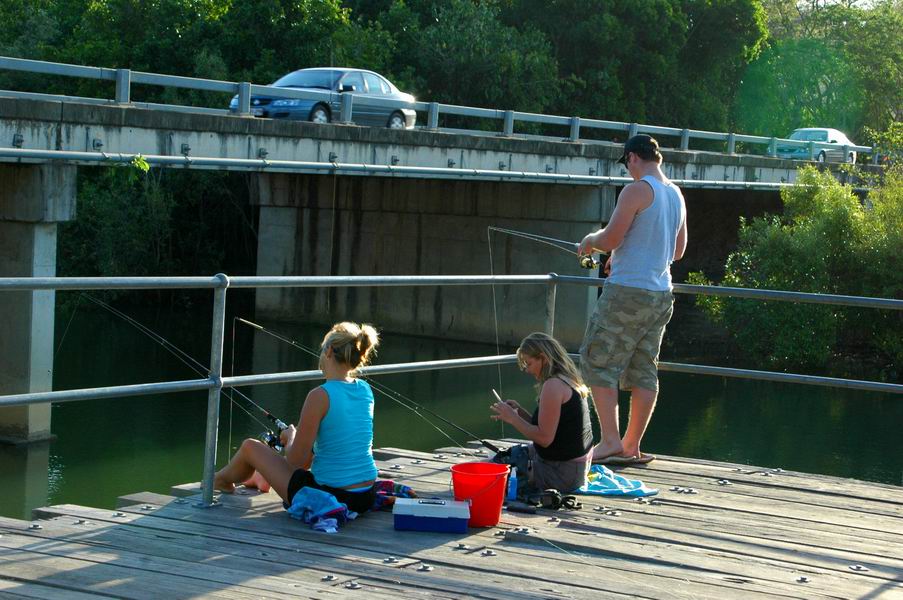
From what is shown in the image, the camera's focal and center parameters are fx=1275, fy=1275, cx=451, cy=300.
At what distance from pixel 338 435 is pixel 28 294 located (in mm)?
12671

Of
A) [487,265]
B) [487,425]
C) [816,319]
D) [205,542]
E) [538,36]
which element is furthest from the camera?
[538,36]

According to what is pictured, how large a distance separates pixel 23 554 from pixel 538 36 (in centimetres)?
4006

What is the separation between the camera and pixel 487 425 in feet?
71.1

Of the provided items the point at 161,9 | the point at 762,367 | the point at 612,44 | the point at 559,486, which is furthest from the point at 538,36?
the point at 559,486

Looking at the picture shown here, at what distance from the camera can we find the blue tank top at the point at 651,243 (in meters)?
6.93

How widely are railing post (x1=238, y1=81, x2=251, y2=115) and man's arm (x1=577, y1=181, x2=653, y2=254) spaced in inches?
541

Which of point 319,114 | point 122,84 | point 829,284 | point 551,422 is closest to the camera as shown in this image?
point 551,422

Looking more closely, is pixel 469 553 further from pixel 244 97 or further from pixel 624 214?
pixel 244 97

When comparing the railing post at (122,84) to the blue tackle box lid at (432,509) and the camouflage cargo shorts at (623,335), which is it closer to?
the camouflage cargo shorts at (623,335)

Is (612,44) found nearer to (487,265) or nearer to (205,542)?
(487,265)

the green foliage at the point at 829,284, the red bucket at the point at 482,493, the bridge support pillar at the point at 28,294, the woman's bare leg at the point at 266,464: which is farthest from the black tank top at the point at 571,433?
the green foliage at the point at 829,284

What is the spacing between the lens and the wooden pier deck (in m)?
4.69

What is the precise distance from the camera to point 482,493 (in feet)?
18.6

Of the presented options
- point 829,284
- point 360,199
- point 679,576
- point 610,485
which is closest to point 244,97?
point 360,199
